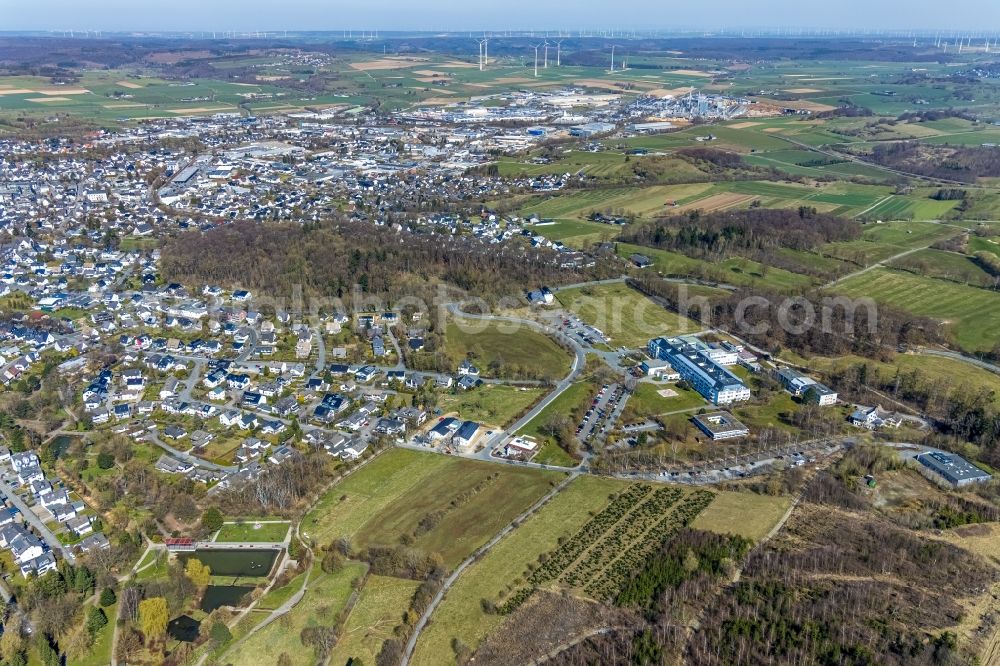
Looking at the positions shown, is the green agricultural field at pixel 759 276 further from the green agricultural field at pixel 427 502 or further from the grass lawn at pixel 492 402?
the green agricultural field at pixel 427 502

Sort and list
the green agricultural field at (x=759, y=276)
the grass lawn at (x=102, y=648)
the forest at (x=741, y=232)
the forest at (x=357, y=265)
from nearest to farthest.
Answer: the grass lawn at (x=102, y=648) → the forest at (x=357, y=265) → the green agricultural field at (x=759, y=276) → the forest at (x=741, y=232)

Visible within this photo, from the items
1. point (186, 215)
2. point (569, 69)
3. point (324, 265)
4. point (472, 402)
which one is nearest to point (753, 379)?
point (472, 402)

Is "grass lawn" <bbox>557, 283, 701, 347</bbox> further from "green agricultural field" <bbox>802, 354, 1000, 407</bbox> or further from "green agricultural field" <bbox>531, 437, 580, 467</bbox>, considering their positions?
"green agricultural field" <bbox>531, 437, 580, 467</bbox>

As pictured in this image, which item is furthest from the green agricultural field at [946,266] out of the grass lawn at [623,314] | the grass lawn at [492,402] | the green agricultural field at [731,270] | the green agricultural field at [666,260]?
the grass lawn at [492,402]

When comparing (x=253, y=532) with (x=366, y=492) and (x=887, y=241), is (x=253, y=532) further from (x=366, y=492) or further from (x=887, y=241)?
(x=887, y=241)

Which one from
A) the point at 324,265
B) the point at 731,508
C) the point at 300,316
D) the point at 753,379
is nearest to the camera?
the point at 731,508

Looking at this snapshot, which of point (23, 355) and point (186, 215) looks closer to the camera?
point (23, 355)

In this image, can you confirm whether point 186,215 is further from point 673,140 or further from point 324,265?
point 673,140
